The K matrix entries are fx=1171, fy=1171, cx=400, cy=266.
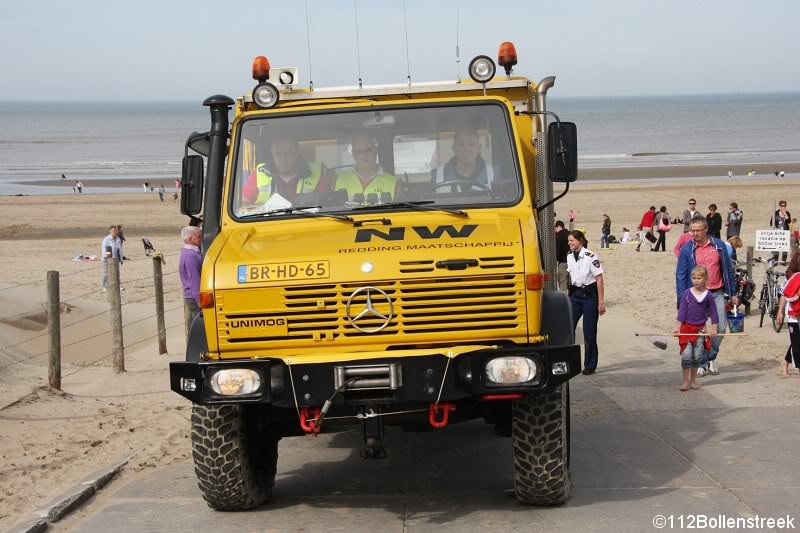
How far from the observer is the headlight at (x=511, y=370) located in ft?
22.1

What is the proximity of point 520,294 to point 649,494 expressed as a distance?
6.31 ft

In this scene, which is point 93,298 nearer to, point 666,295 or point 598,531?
point 666,295

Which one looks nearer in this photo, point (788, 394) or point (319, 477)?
point (319, 477)

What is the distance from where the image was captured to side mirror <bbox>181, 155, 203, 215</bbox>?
805 centimetres

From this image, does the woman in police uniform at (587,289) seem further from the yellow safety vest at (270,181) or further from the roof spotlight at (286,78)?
the yellow safety vest at (270,181)

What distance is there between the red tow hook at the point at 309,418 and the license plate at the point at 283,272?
792 mm

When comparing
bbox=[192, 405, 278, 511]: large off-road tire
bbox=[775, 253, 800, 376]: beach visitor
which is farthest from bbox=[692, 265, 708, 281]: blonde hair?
bbox=[192, 405, 278, 511]: large off-road tire

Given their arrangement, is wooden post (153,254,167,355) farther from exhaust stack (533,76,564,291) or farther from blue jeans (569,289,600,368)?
exhaust stack (533,76,564,291)

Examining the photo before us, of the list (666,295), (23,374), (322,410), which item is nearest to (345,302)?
(322,410)

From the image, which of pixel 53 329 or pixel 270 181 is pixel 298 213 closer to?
pixel 270 181

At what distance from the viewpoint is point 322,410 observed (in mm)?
6758

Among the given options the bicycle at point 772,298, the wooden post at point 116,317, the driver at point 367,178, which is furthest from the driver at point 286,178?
the bicycle at point 772,298

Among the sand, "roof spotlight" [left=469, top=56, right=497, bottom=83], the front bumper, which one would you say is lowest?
the sand

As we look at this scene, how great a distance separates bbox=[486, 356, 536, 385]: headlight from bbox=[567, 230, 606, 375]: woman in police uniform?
6654 mm
